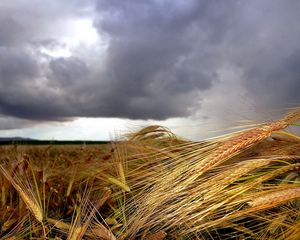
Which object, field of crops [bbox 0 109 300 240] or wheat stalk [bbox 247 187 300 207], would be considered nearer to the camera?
wheat stalk [bbox 247 187 300 207]

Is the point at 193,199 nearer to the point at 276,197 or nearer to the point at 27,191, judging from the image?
the point at 276,197

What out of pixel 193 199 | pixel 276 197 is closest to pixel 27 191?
pixel 193 199

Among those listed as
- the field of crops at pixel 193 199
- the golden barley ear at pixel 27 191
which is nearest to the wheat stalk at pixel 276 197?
the field of crops at pixel 193 199

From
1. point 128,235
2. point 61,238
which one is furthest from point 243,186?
point 61,238

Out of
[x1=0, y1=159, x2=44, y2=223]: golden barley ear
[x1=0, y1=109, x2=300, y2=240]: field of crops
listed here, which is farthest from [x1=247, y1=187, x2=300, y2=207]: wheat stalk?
[x1=0, y1=159, x2=44, y2=223]: golden barley ear

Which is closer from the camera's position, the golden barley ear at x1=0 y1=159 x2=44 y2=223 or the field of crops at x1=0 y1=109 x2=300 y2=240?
the field of crops at x1=0 y1=109 x2=300 y2=240

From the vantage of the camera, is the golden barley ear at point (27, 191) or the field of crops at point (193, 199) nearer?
the field of crops at point (193, 199)

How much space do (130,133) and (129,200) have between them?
3.91ft

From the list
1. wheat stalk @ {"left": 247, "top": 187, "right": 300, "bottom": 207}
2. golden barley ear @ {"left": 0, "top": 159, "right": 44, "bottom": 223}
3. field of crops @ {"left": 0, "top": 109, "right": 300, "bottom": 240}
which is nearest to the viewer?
wheat stalk @ {"left": 247, "top": 187, "right": 300, "bottom": 207}

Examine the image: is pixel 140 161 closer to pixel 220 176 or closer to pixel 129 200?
pixel 129 200

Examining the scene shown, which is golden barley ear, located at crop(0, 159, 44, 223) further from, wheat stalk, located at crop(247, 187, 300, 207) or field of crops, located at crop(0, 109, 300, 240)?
wheat stalk, located at crop(247, 187, 300, 207)

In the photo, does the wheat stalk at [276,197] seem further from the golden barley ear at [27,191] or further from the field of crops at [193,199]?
the golden barley ear at [27,191]

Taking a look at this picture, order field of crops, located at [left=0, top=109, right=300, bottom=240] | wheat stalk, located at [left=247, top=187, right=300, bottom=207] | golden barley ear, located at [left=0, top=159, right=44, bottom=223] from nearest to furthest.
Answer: wheat stalk, located at [left=247, top=187, right=300, bottom=207]
field of crops, located at [left=0, top=109, right=300, bottom=240]
golden barley ear, located at [left=0, top=159, right=44, bottom=223]

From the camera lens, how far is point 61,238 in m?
1.77
